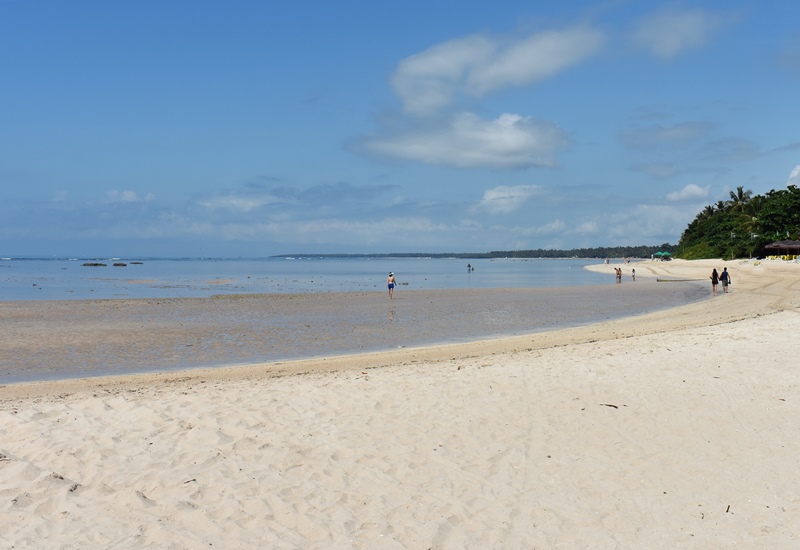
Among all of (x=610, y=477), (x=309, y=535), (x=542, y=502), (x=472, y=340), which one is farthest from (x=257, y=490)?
(x=472, y=340)

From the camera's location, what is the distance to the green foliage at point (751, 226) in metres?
87.9

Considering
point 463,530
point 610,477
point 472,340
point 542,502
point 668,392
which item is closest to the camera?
point 463,530

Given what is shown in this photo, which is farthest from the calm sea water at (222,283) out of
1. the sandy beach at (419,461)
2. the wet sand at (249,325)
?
the sandy beach at (419,461)

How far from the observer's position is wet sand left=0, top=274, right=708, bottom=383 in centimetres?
1728

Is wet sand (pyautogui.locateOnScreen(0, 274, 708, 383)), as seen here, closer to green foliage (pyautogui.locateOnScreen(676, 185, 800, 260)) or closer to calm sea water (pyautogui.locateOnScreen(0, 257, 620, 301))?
calm sea water (pyautogui.locateOnScreen(0, 257, 620, 301))

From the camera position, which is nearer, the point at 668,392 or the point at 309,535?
the point at 309,535

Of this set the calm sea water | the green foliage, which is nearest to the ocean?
the calm sea water

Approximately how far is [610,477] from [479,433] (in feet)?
5.93

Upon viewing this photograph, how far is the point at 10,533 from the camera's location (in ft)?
17.6

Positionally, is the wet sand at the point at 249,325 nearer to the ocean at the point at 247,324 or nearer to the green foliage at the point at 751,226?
the ocean at the point at 247,324

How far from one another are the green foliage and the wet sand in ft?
188

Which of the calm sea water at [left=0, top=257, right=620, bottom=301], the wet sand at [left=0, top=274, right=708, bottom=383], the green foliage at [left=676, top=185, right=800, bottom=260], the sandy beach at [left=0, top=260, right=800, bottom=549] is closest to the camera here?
the sandy beach at [left=0, top=260, right=800, bottom=549]

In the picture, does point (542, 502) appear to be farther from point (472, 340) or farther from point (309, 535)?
point (472, 340)

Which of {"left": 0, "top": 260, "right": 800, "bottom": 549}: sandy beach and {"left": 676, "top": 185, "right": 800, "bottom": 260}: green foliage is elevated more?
{"left": 676, "top": 185, "right": 800, "bottom": 260}: green foliage
